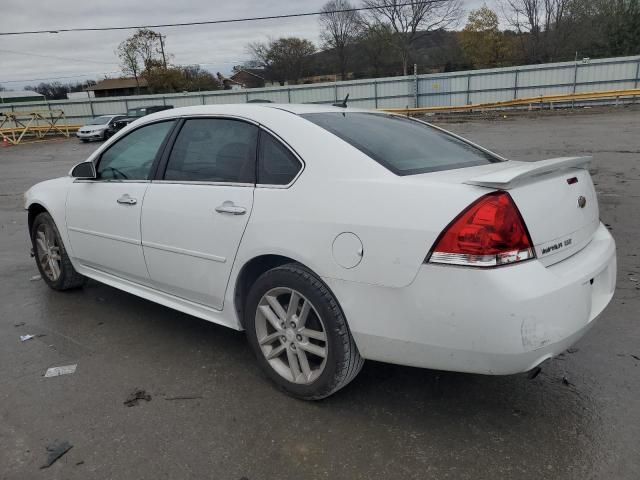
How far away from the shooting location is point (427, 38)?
2200 inches

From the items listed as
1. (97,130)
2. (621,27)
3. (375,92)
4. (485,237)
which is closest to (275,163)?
(485,237)

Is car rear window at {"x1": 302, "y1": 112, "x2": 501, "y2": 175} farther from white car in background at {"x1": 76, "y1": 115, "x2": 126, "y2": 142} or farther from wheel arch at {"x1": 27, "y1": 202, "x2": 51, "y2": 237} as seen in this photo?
white car in background at {"x1": 76, "y1": 115, "x2": 126, "y2": 142}

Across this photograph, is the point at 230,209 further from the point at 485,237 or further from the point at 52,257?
the point at 52,257

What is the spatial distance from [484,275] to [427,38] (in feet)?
194

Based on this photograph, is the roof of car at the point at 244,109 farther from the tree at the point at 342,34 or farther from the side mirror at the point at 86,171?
the tree at the point at 342,34

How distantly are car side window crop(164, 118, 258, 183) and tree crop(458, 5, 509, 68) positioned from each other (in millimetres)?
49986


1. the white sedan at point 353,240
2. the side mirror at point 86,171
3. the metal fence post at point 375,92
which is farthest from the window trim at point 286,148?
the metal fence post at point 375,92

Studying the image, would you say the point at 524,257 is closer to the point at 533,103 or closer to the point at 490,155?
the point at 490,155

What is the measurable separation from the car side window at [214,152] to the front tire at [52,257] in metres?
1.75

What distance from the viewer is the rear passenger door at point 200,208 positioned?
9.77 ft

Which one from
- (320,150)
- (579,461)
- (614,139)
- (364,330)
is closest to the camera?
(579,461)

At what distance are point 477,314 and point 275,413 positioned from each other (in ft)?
4.11

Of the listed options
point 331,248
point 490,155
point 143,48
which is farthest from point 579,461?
point 143,48

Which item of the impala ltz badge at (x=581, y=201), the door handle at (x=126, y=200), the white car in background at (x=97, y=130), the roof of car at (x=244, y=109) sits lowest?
the white car in background at (x=97, y=130)
